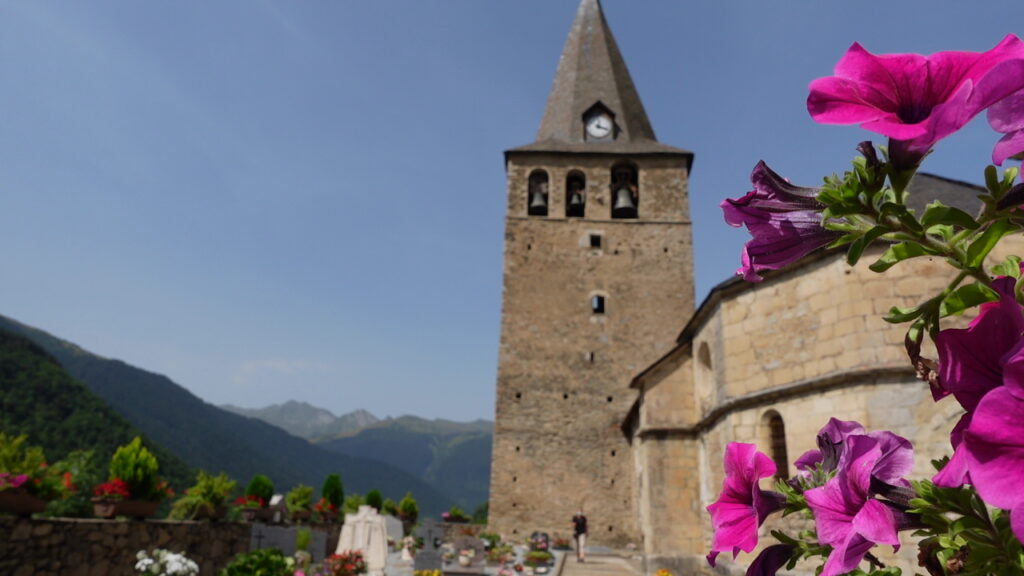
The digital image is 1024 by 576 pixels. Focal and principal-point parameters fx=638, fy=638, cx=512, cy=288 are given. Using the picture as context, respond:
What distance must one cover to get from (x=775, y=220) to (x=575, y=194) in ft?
72.6

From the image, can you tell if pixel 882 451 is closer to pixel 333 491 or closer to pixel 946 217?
pixel 946 217

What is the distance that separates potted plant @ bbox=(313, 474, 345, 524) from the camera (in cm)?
1852

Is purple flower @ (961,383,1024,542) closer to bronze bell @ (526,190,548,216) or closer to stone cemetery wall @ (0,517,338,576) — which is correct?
stone cemetery wall @ (0,517,338,576)

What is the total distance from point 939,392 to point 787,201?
43cm

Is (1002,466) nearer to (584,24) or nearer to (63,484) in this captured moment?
(63,484)

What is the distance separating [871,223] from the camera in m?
1.14

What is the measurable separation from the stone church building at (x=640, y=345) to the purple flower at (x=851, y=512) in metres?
6.96

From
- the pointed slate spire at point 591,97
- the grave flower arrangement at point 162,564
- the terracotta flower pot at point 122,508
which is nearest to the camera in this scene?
the grave flower arrangement at point 162,564

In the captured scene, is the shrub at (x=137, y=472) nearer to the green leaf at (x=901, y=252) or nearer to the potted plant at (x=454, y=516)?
the green leaf at (x=901, y=252)

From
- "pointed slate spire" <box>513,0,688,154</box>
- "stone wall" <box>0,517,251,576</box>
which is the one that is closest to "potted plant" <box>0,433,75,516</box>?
"stone wall" <box>0,517,251,576</box>

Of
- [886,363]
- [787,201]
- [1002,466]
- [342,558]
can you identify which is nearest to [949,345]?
[1002,466]

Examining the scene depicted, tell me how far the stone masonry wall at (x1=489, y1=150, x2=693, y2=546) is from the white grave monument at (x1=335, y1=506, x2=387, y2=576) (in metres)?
6.38

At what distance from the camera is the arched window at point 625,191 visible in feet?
72.8

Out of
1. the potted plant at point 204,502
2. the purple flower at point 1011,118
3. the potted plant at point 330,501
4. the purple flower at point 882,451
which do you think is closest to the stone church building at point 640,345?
the potted plant at point 330,501
